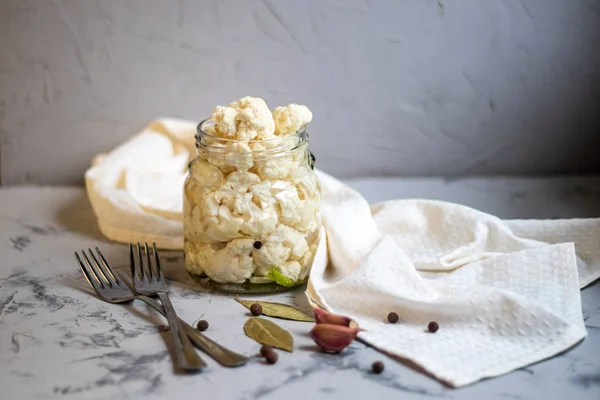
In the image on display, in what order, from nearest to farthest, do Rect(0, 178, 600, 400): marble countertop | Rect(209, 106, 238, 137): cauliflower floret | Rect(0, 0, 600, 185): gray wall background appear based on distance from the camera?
Rect(0, 178, 600, 400): marble countertop < Rect(209, 106, 238, 137): cauliflower floret < Rect(0, 0, 600, 185): gray wall background

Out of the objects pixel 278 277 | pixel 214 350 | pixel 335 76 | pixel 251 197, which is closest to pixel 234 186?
pixel 251 197

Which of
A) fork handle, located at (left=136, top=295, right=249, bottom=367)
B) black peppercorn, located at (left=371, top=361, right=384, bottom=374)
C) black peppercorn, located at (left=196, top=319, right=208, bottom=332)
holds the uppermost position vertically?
black peppercorn, located at (left=371, top=361, right=384, bottom=374)

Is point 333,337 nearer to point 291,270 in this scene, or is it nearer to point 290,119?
point 291,270

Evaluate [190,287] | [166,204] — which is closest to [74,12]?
[166,204]

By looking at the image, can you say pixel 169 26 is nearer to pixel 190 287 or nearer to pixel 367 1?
pixel 367 1

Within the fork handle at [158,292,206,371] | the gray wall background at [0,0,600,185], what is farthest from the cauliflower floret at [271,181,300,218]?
the gray wall background at [0,0,600,185]

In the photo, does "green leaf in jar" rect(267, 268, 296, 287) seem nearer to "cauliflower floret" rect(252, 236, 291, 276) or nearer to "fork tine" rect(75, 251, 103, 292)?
"cauliflower floret" rect(252, 236, 291, 276)
